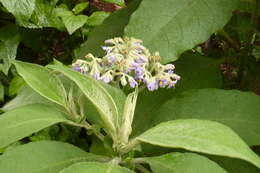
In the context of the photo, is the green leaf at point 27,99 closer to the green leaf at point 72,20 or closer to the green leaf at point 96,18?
the green leaf at point 72,20

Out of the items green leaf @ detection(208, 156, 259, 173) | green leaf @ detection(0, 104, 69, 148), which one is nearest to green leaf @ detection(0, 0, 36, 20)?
green leaf @ detection(0, 104, 69, 148)

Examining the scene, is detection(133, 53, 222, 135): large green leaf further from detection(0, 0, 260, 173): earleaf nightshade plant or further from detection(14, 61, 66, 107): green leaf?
detection(14, 61, 66, 107): green leaf

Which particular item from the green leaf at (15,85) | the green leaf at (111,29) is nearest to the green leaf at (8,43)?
the green leaf at (15,85)

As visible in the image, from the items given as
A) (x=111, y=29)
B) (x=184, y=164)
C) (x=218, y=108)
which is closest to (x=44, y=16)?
(x=111, y=29)

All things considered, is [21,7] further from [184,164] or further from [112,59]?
[184,164]

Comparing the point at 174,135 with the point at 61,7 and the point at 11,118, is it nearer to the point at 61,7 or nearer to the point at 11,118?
the point at 11,118

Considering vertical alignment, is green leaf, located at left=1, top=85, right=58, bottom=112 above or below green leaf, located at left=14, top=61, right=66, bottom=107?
below
